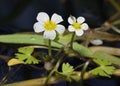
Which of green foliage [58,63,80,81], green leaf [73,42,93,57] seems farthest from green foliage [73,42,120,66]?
green foliage [58,63,80,81]

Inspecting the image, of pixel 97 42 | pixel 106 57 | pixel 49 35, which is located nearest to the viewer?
pixel 49 35

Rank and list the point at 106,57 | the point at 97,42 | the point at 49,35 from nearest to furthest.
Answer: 1. the point at 49,35
2. the point at 106,57
3. the point at 97,42

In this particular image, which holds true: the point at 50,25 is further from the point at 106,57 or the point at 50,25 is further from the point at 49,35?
the point at 106,57

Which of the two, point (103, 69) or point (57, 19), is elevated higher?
point (57, 19)

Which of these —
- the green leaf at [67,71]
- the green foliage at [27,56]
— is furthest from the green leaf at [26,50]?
the green leaf at [67,71]

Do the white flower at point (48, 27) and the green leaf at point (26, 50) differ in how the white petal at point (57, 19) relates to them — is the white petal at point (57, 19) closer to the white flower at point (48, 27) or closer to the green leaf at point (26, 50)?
the white flower at point (48, 27)

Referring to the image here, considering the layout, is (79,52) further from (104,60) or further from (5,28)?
(5,28)

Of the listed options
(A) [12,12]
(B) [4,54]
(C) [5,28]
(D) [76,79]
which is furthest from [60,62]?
(A) [12,12]

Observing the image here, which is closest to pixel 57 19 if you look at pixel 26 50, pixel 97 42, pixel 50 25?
pixel 50 25

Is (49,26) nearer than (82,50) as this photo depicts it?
Yes
